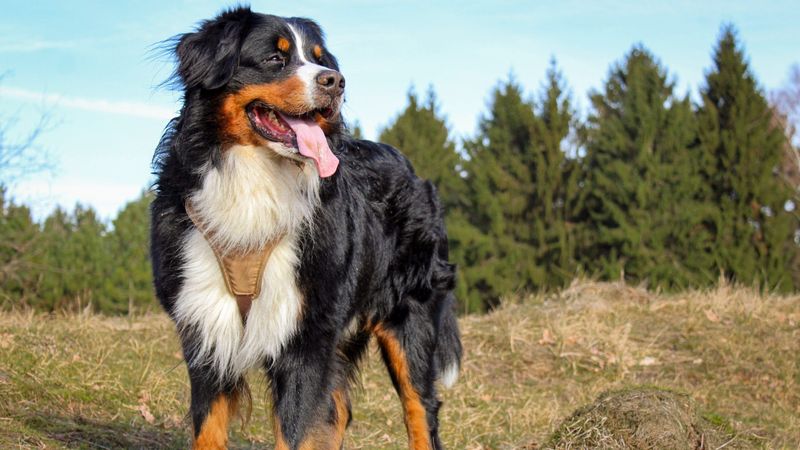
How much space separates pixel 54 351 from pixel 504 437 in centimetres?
333

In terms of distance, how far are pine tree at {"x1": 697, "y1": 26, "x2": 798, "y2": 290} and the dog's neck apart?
17.6 m

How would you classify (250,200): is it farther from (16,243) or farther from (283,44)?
(16,243)

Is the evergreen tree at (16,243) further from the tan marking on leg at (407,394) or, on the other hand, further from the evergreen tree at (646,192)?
the tan marking on leg at (407,394)

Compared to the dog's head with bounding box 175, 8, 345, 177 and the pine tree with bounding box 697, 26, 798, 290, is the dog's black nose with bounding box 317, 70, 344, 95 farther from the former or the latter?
the pine tree with bounding box 697, 26, 798, 290

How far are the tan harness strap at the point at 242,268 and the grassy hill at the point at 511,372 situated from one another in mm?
603

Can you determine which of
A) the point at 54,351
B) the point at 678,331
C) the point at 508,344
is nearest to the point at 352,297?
the point at 54,351

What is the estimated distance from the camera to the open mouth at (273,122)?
377cm

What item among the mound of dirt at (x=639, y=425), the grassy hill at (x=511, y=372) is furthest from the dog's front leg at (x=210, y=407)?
the mound of dirt at (x=639, y=425)

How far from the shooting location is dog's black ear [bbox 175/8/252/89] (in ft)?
12.4


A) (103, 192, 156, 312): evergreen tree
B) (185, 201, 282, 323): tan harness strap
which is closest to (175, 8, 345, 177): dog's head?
(185, 201, 282, 323): tan harness strap

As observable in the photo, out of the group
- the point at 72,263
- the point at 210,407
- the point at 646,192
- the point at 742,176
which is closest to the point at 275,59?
the point at 210,407

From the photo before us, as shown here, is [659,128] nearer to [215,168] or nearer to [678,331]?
[678,331]

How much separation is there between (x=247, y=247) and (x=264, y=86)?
28.0 inches

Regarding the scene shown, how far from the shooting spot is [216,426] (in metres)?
3.91
